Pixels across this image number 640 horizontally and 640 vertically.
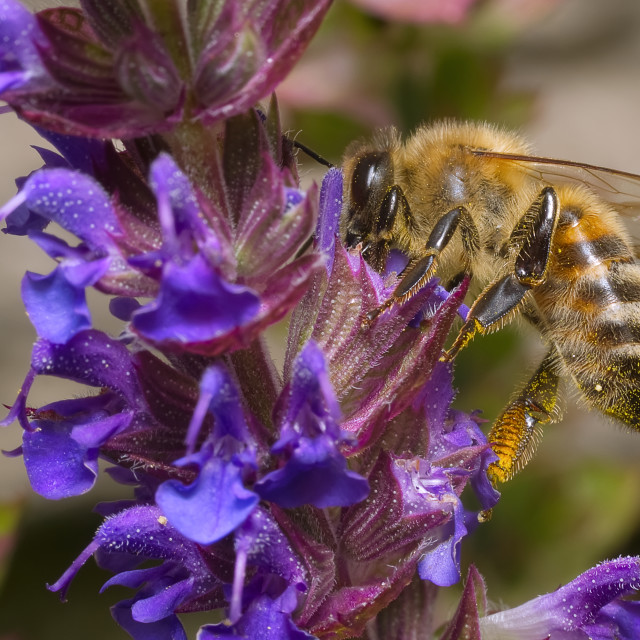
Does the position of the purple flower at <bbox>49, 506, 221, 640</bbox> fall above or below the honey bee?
below

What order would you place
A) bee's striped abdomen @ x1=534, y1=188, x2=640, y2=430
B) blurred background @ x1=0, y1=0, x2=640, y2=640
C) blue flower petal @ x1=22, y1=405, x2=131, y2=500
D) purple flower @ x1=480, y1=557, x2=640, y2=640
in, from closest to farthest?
1. blue flower petal @ x1=22, y1=405, x2=131, y2=500
2. purple flower @ x1=480, y1=557, x2=640, y2=640
3. bee's striped abdomen @ x1=534, y1=188, x2=640, y2=430
4. blurred background @ x1=0, y1=0, x2=640, y2=640

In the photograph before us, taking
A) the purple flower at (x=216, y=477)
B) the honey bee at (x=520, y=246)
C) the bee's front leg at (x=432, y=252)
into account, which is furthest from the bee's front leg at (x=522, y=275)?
the purple flower at (x=216, y=477)

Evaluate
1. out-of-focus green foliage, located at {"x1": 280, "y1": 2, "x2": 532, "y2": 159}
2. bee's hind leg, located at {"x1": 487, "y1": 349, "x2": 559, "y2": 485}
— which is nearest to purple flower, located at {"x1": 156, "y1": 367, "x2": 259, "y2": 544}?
bee's hind leg, located at {"x1": 487, "y1": 349, "x2": 559, "y2": 485}

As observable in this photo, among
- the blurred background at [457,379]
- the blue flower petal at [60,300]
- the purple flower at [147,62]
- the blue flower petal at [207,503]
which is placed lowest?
the blurred background at [457,379]

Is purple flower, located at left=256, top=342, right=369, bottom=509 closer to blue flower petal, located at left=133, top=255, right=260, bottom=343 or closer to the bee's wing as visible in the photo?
blue flower petal, located at left=133, top=255, right=260, bottom=343

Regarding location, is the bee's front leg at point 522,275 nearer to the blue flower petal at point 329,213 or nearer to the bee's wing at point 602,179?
the bee's wing at point 602,179

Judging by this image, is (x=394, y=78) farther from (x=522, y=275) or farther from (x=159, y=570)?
(x=159, y=570)

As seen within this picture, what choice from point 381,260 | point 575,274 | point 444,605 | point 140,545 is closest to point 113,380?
point 140,545
